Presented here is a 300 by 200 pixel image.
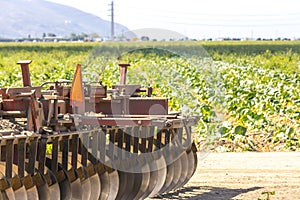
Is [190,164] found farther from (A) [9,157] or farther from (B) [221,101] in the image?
(B) [221,101]

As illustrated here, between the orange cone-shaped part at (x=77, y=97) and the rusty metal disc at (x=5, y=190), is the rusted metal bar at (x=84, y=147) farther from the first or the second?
the rusty metal disc at (x=5, y=190)

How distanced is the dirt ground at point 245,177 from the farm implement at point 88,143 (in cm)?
52

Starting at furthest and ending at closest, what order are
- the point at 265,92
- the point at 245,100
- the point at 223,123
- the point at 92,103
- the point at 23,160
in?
the point at 265,92 → the point at 245,100 → the point at 223,123 → the point at 92,103 → the point at 23,160

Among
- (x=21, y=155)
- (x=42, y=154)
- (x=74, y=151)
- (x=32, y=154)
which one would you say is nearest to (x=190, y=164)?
(x=74, y=151)

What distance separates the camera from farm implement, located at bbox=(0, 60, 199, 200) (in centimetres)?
751

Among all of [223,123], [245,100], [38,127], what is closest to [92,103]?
[38,127]

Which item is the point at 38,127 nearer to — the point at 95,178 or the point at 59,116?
the point at 59,116

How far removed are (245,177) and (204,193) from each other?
1607 millimetres

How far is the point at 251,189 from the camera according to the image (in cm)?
1109

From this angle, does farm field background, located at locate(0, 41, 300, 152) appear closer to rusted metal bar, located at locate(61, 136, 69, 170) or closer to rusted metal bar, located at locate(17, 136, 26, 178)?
rusted metal bar, located at locate(61, 136, 69, 170)

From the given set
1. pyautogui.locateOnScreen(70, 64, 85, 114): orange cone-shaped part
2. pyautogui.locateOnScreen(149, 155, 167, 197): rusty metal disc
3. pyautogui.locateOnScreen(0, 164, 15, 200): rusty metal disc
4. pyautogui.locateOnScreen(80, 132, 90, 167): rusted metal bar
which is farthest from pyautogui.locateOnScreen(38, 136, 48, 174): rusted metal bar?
pyautogui.locateOnScreen(149, 155, 167, 197): rusty metal disc

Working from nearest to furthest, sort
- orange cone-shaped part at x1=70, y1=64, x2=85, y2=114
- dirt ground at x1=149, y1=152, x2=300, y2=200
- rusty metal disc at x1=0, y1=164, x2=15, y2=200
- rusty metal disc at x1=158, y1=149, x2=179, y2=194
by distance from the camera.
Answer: rusty metal disc at x1=0, y1=164, x2=15, y2=200, orange cone-shaped part at x1=70, y1=64, x2=85, y2=114, rusty metal disc at x1=158, y1=149, x2=179, y2=194, dirt ground at x1=149, y1=152, x2=300, y2=200

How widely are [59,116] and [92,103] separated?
40.4 inches

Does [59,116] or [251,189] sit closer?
[59,116]
